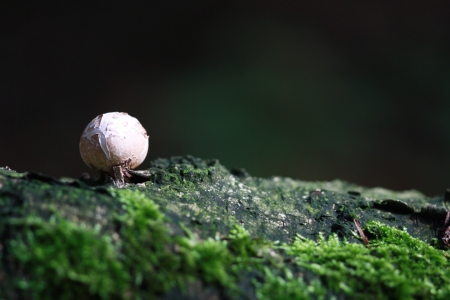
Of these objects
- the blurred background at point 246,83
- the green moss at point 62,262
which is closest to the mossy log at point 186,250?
the green moss at point 62,262

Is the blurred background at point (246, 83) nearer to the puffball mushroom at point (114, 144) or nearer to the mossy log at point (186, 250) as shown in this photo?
the puffball mushroom at point (114, 144)

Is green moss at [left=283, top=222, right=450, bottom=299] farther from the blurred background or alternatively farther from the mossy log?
the blurred background

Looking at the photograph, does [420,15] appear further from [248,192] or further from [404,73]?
[248,192]

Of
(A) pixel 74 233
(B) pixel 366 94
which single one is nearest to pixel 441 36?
(B) pixel 366 94

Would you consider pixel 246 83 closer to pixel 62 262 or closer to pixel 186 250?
pixel 186 250

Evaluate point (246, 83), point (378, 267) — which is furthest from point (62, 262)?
point (246, 83)

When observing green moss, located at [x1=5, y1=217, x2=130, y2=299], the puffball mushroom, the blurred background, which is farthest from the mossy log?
the blurred background
